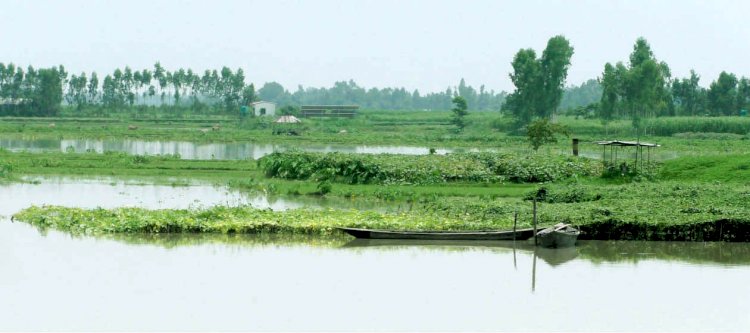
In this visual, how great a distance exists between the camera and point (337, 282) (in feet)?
→ 61.1

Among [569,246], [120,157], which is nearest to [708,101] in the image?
[120,157]

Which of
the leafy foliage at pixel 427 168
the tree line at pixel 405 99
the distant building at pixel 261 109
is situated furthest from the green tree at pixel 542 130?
the tree line at pixel 405 99

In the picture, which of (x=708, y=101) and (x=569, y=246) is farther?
(x=708, y=101)

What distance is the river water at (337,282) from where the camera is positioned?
15.9m

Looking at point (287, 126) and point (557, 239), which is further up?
point (287, 126)

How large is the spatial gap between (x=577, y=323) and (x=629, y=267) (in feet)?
16.7

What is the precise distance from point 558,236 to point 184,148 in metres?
35.7

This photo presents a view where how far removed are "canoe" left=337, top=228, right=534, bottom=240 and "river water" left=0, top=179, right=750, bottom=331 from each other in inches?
7.4

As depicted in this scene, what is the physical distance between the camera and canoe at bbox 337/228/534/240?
2262cm

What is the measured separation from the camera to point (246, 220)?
23.8 m

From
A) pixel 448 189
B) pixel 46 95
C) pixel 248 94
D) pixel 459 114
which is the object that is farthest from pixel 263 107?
pixel 448 189

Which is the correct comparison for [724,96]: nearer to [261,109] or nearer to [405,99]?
[261,109]

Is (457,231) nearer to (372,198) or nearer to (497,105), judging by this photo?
(372,198)

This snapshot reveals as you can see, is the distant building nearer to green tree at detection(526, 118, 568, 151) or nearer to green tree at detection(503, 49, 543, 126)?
green tree at detection(503, 49, 543, 126)
